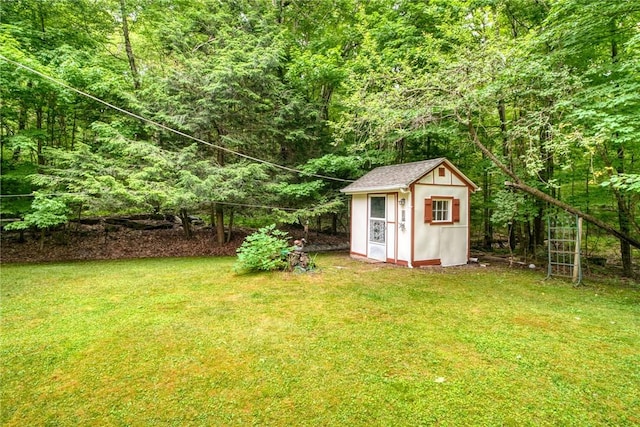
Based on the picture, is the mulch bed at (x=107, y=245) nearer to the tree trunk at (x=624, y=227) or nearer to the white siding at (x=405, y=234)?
the white siding at (x=405, y=234)

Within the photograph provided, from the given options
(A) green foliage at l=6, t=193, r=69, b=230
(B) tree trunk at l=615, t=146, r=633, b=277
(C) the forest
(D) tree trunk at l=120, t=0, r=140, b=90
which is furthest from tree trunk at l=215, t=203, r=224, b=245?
(B) tree trunk at l=615, t=146, r=633, b=277

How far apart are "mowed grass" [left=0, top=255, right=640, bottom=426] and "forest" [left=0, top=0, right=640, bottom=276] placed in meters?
2.93

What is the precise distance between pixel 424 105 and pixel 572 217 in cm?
452

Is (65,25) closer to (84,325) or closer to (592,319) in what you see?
(84,325)

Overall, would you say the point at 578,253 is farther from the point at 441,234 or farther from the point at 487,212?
the point at 487,212

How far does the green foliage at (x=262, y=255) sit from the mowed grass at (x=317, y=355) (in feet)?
3.66

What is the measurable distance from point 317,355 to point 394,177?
6.27m

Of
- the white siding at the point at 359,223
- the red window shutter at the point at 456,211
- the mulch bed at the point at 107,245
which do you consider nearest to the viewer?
the red window shutter at the point at 456,211

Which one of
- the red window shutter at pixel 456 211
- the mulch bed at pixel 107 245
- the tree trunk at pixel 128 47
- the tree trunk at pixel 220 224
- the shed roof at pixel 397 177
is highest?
the tree trunk at pixel 128 47

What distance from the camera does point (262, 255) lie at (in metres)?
6.99

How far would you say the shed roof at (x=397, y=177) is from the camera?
7727 mm

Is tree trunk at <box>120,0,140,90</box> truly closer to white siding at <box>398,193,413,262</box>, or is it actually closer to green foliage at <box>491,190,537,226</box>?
white siding at <box>398,193,413,262</box>

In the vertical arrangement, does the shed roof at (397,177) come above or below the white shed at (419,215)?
above

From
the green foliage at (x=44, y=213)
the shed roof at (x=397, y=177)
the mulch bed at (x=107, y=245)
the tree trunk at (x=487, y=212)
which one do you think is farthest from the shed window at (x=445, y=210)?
the green foliage at (x=44, y=213)
